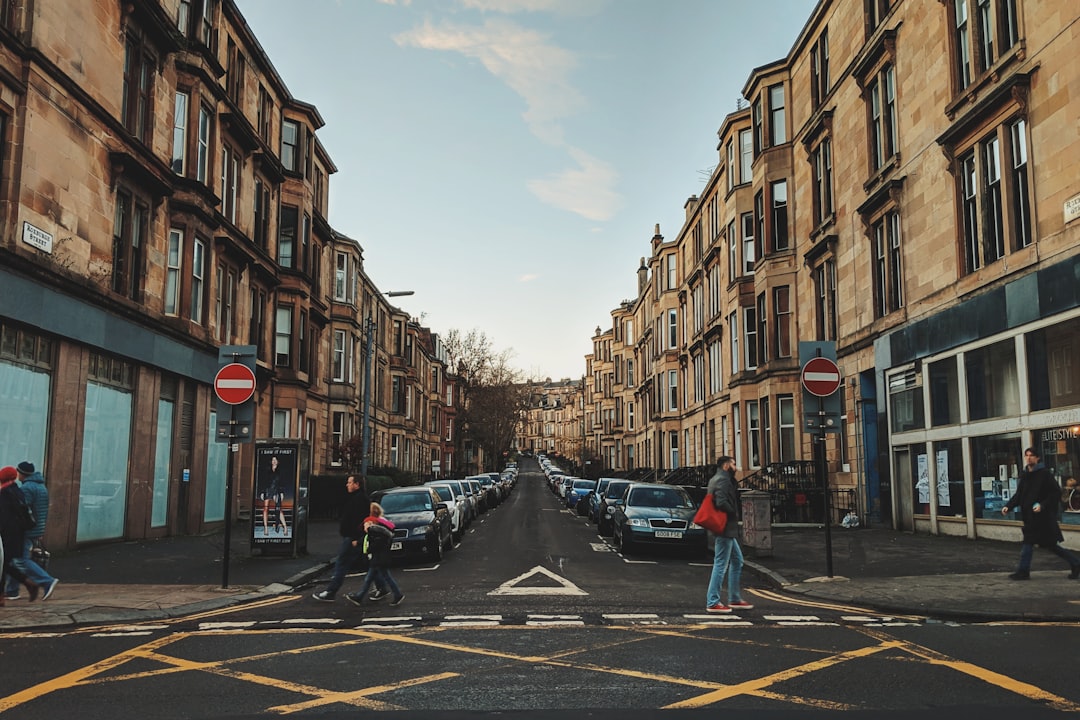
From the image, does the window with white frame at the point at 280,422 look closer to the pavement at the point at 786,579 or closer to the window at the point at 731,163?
the pavement at the point at 786,579

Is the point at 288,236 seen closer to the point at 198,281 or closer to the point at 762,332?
the point at 198,281

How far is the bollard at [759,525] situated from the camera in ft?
54.2

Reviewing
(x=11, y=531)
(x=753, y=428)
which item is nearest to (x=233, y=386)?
(x=11, y=531)

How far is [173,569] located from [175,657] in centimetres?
801

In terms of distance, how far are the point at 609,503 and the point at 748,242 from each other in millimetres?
14054

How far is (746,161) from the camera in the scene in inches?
1358

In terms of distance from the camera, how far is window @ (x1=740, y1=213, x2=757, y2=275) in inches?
1307

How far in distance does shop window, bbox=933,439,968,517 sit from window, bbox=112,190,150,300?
1892 centimetres

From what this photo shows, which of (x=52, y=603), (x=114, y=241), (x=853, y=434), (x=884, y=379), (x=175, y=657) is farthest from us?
→ (x=853, y=434)

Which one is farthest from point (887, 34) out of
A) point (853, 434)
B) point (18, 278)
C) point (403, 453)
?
point (403, 453)

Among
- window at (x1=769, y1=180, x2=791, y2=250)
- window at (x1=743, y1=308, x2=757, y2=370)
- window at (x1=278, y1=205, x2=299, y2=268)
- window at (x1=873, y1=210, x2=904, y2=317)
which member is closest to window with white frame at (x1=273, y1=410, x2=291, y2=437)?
window at (x1=278, y1=205, x2=299, y2=268)

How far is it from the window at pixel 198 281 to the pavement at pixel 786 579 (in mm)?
6833

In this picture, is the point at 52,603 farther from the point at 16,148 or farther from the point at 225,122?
the point at 225,122

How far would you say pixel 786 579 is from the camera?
13.6 metres
